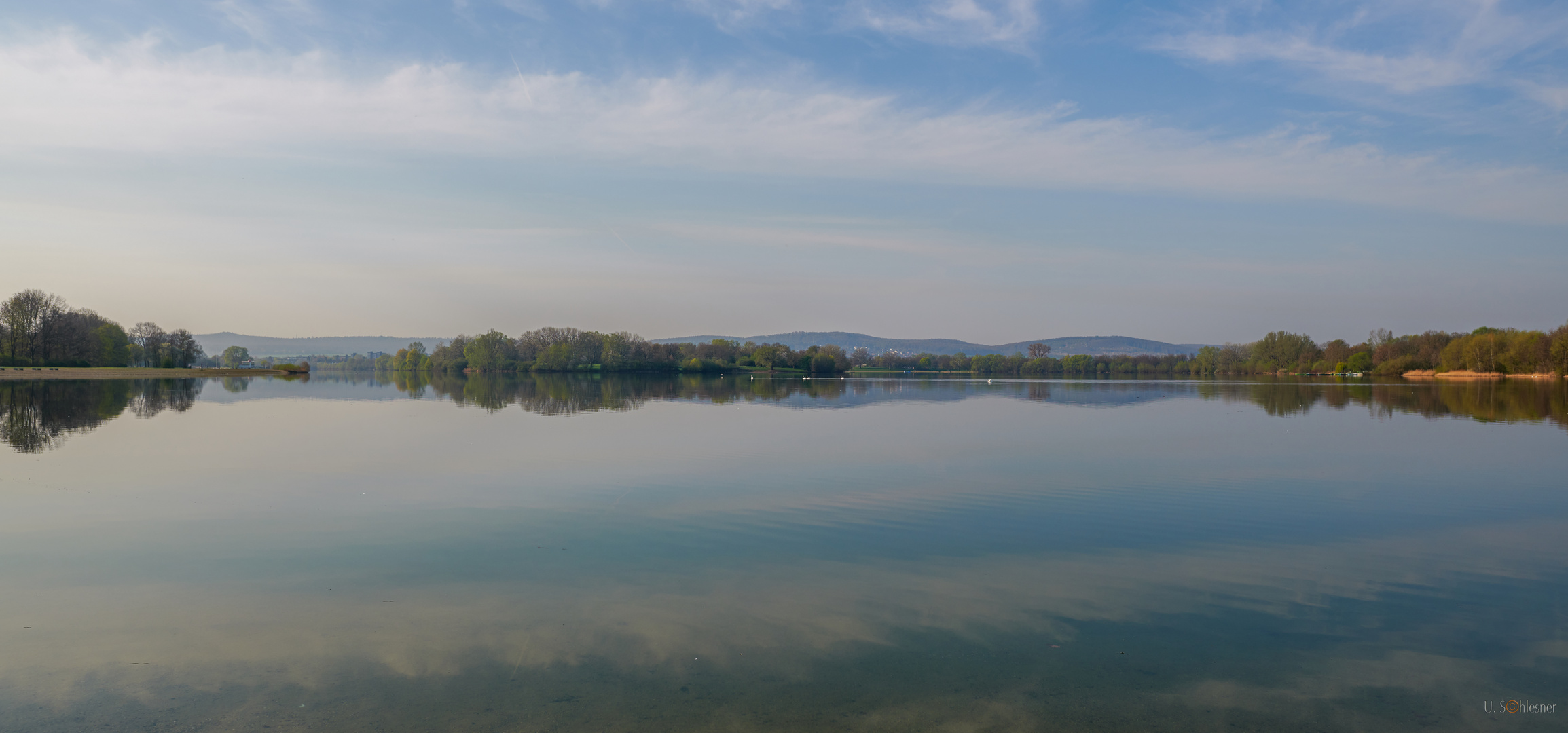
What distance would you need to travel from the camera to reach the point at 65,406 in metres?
27.3

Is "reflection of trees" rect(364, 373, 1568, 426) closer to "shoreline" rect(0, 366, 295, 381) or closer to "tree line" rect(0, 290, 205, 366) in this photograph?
"shoreline" rect(0, 366, 295, 381)

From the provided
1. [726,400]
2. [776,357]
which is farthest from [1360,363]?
[726,400]

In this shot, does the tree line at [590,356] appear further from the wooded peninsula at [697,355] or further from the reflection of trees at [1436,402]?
the reflection of trees at [1436,402]

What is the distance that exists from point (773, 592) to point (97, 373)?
84971 millimetres

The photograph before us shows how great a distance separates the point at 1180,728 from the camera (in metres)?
4.17

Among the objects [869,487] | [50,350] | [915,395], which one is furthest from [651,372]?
[869,487]

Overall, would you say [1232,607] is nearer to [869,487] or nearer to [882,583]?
[882,583]

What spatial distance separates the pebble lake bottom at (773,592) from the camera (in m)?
4.41

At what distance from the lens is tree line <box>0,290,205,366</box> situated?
2584 inches

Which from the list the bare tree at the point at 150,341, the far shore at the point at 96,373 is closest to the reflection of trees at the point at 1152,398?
the far shore at the point at 96,373

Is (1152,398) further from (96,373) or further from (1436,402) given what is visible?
(96,373)

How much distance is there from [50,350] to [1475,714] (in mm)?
93957

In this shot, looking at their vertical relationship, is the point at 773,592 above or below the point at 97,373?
below

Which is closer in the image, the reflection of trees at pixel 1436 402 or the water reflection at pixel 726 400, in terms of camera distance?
the water reflection at pixel 726 400
